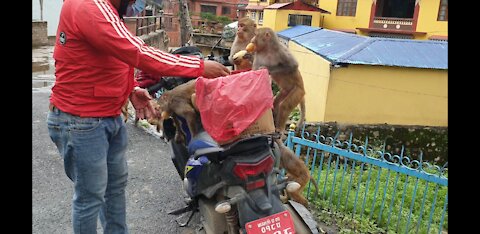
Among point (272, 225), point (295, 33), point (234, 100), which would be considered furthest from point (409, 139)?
point (295, 33)

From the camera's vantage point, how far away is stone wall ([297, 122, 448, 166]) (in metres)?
8.24

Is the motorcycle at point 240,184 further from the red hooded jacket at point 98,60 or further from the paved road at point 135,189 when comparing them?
the paved road at point 135,189

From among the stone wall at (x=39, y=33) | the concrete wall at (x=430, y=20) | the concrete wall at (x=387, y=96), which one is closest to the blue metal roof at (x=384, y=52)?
the concrete wall at (x=387, y=96)

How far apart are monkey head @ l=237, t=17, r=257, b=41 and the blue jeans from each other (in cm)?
214

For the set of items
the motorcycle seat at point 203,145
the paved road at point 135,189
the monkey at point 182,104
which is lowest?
the paved road at point 135,189

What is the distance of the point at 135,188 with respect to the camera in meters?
4.16

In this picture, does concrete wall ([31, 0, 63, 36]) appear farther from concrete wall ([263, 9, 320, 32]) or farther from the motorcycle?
the motorcycle

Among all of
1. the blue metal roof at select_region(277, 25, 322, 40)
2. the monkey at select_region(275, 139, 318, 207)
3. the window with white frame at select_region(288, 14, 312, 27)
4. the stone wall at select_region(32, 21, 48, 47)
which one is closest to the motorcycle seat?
the monkey at select_region(275, 139, 318, 207)

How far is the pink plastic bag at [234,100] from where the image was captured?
83.8 inches

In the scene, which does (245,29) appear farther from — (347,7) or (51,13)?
(51,13)

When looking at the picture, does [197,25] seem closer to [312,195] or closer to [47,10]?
[47,10]

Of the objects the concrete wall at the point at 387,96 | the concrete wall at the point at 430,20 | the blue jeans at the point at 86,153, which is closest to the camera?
the blue jeans at the point at 86,153
